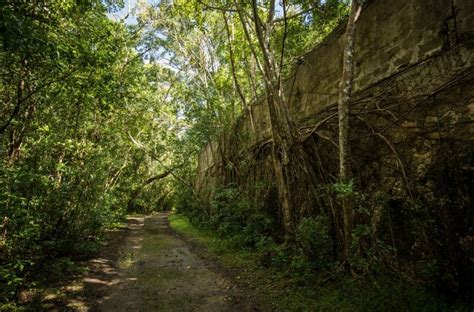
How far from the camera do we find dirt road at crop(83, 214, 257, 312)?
362 cm

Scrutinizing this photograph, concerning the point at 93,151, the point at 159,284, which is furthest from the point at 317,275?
the point at 93,151

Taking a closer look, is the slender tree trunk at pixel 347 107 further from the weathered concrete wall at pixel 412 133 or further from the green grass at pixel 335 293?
the green grass at pixel 335 293

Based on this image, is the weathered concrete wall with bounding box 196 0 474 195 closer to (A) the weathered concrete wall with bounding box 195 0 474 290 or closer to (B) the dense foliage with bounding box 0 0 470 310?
(A) the weathered concrete wall with bounding box 195 0 474 290

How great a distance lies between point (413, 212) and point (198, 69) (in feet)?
32.9

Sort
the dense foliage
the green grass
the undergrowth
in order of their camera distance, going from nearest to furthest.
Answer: the green grass, the undergrowth, the dense foliage

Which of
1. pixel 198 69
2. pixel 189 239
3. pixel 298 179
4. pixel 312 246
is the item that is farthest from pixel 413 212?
pixel 198 69

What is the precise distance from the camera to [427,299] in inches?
106

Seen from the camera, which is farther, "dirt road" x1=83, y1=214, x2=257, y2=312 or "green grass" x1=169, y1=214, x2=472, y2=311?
"dirt road" x1=83, y1=214, x2=257, y2=312

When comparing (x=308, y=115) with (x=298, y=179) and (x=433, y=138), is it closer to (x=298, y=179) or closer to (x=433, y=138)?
(x=298, y=179)

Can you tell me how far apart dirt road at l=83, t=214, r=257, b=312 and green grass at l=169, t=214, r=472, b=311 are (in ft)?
1.20

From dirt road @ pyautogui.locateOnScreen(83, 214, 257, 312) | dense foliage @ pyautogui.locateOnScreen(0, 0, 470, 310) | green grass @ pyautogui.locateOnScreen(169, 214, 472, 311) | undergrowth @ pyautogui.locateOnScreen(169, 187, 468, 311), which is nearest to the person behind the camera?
green grass @ pyautogui.locateOnScreen(169, 214, 472, 311)

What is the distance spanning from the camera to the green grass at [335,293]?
2725 millimetres

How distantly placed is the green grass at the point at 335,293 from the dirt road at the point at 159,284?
366 mm

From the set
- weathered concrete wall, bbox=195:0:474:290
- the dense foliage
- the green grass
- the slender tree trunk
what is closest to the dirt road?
the green grass
